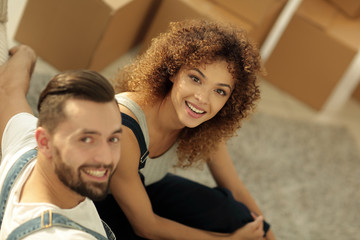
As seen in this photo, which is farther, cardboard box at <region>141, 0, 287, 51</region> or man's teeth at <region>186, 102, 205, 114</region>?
cardboard box at <region>141, 0, 287, 51</region>

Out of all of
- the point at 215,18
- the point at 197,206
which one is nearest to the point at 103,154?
the point at 197,206

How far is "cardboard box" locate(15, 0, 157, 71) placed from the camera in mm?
2459

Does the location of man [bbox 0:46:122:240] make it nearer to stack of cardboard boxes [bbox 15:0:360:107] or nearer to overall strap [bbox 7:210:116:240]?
overall strap [bbox 7:210:116:240]

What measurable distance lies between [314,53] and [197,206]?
5.48 feet

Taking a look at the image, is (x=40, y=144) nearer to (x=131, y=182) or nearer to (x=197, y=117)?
(x=131, y=182)

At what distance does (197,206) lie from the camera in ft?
5.99

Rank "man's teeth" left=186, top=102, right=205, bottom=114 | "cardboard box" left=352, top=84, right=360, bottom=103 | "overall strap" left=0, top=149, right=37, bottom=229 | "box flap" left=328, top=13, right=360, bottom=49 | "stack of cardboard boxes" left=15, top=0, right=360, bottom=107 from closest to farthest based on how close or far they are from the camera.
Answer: "overall strap" left=0, top=149, right=37, bottom=229 < "man's teeth" left=186, top=102, right=205, bottom=114 < "stack of cardboard boxes" left=15, top=0, right=360, bottom=107 < "box flap" left=328, top=13, right=360, bottom=49 < "cardboard box" left=352, top=84, right=360, bottom=103

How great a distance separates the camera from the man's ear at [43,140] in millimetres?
1087

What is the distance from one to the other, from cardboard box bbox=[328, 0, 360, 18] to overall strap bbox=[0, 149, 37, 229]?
2.49 m

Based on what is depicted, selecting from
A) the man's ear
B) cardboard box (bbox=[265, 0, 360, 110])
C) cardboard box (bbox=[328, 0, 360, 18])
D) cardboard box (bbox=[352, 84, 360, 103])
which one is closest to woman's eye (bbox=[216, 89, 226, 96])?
the man's ear

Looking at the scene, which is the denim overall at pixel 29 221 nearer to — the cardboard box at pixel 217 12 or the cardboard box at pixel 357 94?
the cardboard box at pixel 217 12

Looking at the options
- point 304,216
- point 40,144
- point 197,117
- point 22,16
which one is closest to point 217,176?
point 197,117

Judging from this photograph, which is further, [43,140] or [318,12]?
[318,12]

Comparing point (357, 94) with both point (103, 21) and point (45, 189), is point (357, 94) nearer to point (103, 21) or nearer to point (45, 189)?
point (103, 21)
